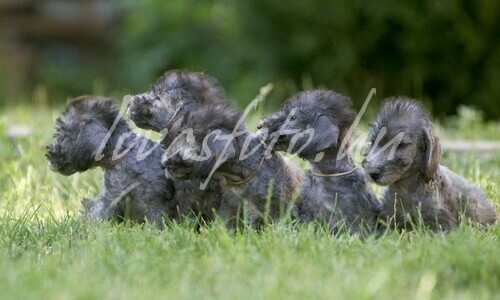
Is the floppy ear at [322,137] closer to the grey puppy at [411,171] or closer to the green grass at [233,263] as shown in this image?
the grey puppy at [411,171]

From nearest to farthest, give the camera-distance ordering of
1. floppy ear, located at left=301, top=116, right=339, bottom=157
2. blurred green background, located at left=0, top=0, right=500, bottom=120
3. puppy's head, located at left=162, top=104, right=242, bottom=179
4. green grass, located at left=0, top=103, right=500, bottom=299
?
green grass, located at left=0, top=103, right=500, bottom=299 → puppy's head, located at left=162, top=104, right=242, bottom=179 → floppy ear, located at left=301, top=116, right=339, bottom=157 → blurred green background, located at left=0, top=0, right=500, bottom=120

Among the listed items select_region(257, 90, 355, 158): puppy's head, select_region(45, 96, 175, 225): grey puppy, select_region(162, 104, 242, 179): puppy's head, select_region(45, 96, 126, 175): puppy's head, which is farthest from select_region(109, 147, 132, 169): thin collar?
select_region(257, 90, 355, 158): puppy's head

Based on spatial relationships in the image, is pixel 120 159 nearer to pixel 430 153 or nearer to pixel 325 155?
pixel 325 155

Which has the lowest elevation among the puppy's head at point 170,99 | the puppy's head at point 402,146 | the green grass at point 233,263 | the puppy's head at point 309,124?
the green grass at point 233,263

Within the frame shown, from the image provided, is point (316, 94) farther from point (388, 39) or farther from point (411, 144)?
point (388, 39)

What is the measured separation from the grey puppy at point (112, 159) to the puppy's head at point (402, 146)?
4.59ft

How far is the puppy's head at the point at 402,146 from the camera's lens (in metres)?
6.56

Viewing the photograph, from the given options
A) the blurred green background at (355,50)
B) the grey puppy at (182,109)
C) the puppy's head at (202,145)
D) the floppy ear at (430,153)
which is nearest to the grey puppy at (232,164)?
the puppy's head at (202,145)

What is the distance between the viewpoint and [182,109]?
6.88 meters

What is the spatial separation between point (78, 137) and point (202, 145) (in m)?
0.85

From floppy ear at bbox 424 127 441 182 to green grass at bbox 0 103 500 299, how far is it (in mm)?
474

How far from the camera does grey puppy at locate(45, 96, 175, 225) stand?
22.5 ft

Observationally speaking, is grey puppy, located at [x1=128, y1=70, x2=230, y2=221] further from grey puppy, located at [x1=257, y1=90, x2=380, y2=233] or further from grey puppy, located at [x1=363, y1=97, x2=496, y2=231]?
grey puppy, located at [x1=363, y1=97, x2=496, y2=231]

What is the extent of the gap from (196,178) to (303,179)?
77cm
